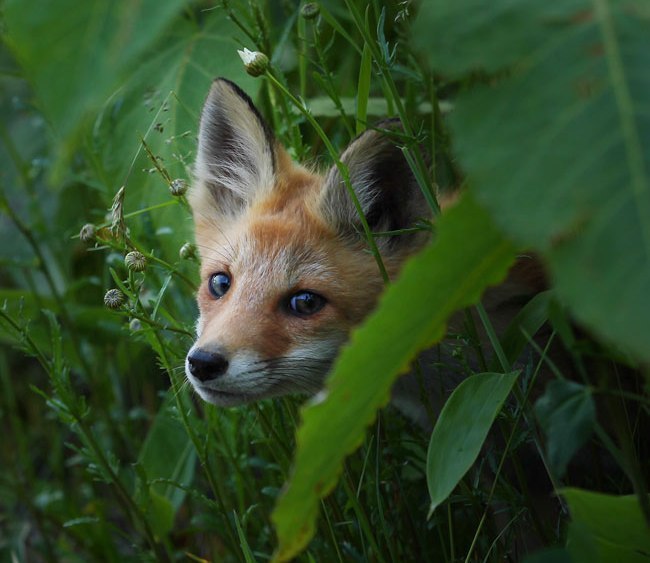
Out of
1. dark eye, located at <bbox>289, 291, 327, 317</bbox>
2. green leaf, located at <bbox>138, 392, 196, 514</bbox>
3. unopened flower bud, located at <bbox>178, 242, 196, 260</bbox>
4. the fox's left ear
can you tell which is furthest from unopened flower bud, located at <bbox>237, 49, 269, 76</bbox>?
green leaf, located at <bbox>138, 392, 196, 514</bbox>

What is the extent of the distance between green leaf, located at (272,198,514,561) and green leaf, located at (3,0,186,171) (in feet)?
1.51

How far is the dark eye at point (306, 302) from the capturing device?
244cm

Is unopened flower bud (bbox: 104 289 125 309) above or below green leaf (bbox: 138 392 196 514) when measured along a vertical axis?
above

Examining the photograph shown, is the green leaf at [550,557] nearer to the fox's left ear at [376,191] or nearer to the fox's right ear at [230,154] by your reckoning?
the fox's left ear at [376,191]

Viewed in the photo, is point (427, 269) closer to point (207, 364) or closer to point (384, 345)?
point (384, 345)

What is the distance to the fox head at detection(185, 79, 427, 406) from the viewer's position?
7.39 ft

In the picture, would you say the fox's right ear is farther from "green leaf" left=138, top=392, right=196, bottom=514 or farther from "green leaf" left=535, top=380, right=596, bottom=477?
"green leaf" left=535, top=380, right=596, bottom=477

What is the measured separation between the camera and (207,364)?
2.17m

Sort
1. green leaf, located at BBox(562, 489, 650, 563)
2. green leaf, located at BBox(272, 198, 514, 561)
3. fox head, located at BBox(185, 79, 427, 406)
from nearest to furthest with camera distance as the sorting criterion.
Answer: green leaf, located at BBox(272, 198, 514, 561)
green leaf, located at BBox(562, 489, 650, 563)
fox head, located at BBox(185, 79, 427, 406)

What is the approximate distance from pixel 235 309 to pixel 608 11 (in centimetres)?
157

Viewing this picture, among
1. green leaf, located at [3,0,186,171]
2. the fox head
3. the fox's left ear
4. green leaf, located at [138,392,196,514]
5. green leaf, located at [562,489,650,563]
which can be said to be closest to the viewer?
green leaf, located at [3,0,186,171]

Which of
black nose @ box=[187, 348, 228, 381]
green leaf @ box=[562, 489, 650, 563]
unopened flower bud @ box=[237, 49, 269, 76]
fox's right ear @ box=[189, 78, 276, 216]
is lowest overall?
green leaf @ box=[562, 489, 650, 563]

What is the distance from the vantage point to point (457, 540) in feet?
8.27

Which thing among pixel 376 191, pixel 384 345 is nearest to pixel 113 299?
pixel 376 191
